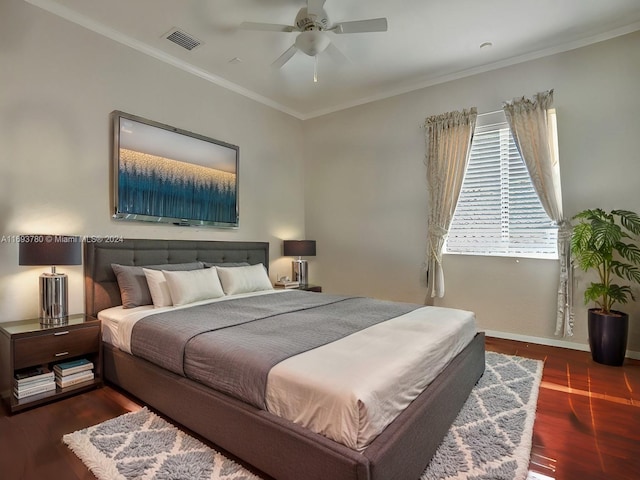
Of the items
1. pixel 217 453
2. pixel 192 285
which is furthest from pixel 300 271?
pixel 217 453

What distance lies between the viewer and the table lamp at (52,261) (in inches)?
94.7

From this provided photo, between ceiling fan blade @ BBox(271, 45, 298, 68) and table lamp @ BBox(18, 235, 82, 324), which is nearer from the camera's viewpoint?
table lamp @ BBox(18, 235, 82, 324)

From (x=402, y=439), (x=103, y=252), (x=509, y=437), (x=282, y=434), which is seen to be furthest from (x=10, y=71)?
(x=509, y=437)

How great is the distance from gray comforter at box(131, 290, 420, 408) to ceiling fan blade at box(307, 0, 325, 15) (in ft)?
7.91

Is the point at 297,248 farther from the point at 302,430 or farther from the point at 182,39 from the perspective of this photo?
the point at 302,430

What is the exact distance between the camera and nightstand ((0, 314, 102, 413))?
7.43ft

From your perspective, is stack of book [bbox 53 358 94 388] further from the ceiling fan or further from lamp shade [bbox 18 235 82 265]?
the ceiling fan

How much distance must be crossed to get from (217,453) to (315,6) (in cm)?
314

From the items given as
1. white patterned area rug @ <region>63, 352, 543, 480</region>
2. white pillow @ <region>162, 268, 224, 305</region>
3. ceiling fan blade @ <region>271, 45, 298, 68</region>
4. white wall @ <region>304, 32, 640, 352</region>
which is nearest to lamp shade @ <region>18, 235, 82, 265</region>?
white pillow @ <region>162, 268, 224, 305</region>

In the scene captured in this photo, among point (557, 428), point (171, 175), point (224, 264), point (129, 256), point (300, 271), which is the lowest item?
point (557, 428)

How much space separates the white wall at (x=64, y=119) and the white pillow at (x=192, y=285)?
0.74 m

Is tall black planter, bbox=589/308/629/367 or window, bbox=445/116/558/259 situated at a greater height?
window, bbox=445/116/558/259

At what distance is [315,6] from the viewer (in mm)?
2623

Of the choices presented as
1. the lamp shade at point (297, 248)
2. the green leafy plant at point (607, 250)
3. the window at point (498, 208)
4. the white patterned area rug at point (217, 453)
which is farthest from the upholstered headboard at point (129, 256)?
the green leafy plant at point (607, 250)
